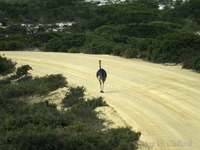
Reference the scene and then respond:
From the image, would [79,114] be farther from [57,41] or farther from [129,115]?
[57,41]

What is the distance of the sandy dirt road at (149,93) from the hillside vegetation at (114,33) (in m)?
1.43

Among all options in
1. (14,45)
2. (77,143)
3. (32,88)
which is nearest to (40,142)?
(77,143)

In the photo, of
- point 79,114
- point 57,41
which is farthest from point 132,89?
point 57,41

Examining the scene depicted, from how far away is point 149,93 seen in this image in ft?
46.2

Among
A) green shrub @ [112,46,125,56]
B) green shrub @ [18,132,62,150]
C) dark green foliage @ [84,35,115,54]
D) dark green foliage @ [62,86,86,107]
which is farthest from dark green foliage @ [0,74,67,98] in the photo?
dark green foliage @ [84,35,115,54]

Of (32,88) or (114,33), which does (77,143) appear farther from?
(114,33)

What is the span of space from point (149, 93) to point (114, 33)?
23.5 meters

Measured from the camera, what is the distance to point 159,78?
1672cm

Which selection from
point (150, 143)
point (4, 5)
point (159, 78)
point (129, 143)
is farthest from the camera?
point (4, 5)

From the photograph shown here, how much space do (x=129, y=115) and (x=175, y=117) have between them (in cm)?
167

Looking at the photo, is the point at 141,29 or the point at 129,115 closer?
the point at 129,115

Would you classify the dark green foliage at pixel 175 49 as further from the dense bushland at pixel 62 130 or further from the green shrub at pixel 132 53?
the dense bushland at pixel 62 130

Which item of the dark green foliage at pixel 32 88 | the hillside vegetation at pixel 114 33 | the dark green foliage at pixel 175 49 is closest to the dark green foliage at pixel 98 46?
the hillside vegetation at pixel 114 33

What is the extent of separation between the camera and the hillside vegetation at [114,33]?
21016 millimetres
